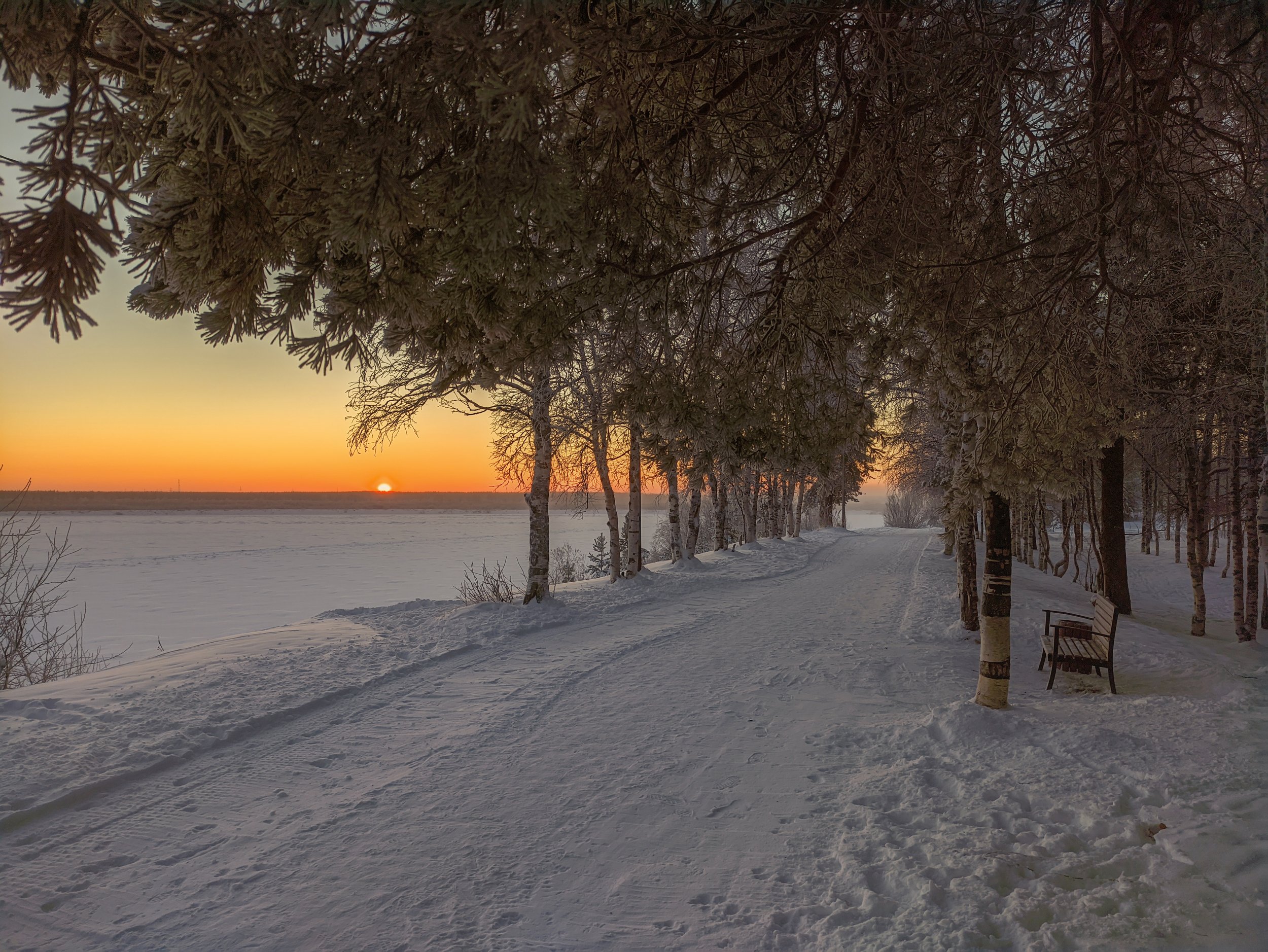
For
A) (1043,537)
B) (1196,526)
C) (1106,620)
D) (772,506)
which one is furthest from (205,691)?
(1043,537)

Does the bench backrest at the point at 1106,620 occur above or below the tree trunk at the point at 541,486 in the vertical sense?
below

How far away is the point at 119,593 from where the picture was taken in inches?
945

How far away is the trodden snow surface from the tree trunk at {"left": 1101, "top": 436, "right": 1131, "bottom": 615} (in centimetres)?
556

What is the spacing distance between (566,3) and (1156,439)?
56.7 feet

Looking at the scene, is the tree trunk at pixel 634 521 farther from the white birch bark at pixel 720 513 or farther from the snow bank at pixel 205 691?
the white birch bark at pixel 720 513

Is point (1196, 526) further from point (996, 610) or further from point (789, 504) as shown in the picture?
point (789, 504)

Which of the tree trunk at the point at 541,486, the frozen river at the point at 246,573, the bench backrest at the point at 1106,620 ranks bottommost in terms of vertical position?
the frozen river at the point at 246,573

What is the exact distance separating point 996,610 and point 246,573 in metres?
32.5

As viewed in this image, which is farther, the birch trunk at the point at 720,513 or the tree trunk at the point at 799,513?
the tree trunk at the point at 799,513

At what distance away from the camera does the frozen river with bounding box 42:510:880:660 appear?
1816cm

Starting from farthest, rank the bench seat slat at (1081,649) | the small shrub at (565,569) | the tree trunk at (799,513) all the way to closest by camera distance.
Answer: the tree trunk at (799,513), the small shrub at (565,569), the bench seat slat at (1081,649)

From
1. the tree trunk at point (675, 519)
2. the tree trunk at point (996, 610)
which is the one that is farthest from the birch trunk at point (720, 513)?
the tree trunk at point (996, 610)

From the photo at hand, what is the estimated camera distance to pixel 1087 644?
27.7ft

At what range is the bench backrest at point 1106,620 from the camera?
7.69 m
